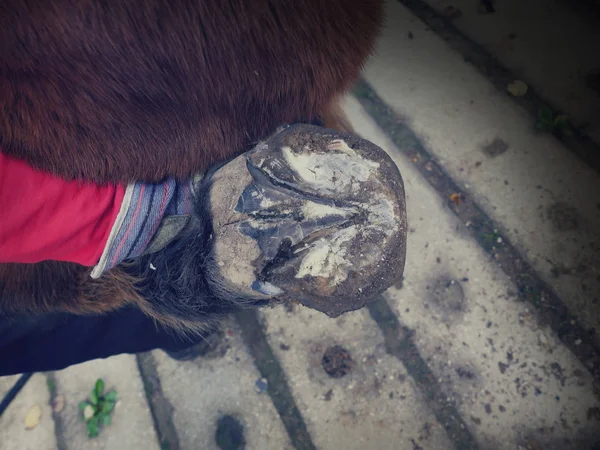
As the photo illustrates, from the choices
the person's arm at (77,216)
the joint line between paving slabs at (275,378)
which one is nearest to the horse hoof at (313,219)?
the person's arm at (77,216)

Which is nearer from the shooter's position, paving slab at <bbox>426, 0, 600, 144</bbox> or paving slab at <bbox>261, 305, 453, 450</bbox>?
paving slab at <bbox>261, 305, 453, 450</bbox>

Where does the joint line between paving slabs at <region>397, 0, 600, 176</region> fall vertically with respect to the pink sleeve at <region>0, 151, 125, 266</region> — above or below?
above

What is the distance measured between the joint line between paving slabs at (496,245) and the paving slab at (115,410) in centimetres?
121

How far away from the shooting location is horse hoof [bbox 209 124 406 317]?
725mm

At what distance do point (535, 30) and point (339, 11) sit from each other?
1.27 meters

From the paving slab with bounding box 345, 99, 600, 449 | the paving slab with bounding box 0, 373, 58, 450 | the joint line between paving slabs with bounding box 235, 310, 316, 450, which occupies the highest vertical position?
the paving slab with bounding box 345, 99, 600, 449

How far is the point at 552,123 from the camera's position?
4.64 feet

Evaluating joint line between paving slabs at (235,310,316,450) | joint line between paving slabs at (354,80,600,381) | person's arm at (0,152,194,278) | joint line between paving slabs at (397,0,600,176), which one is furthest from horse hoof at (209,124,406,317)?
joint line between paving slabs at (397,0,600,176)

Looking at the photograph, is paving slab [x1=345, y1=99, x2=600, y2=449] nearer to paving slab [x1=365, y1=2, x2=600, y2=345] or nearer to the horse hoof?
paving slab [x1=365, y1=2, x2=600, y2=345]

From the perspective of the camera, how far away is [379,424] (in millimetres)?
1259

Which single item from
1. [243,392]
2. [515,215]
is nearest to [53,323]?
[243,392]

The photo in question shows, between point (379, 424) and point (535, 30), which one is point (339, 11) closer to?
point (379, 424)

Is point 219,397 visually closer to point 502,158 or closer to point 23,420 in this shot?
point 23,420

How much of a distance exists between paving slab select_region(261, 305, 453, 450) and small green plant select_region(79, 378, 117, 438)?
57 centimetres
